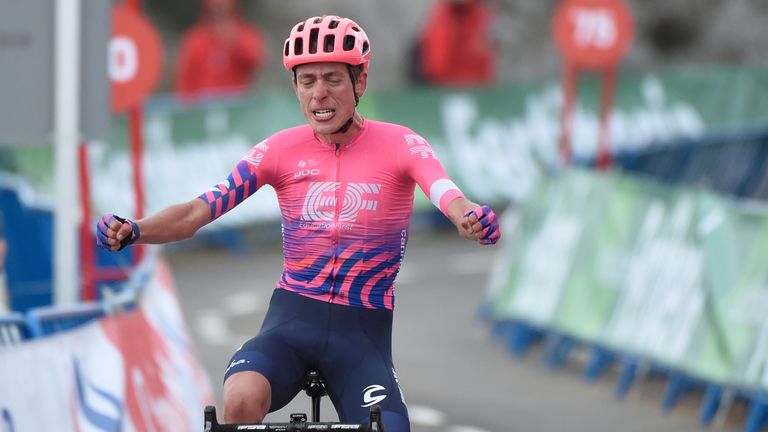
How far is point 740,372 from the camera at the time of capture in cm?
1066

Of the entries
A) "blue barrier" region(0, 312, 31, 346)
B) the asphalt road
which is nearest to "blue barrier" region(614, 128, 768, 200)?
the asphalt road

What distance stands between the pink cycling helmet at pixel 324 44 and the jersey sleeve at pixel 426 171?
1.33 feet

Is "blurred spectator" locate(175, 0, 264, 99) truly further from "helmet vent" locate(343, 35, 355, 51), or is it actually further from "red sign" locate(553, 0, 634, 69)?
"helmet vent" locate(343, 35, 355, 51)

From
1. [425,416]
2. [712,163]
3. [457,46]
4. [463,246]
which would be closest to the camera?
[425,416]

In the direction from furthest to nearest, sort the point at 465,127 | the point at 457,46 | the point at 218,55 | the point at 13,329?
1. the point at 457,46
2. the point at 465,127
3. the point at 218,55
4. the point at 13,329

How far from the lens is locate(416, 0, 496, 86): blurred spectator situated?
2138 centimetres

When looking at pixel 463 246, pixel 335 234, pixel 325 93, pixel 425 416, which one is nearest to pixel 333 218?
pixel 335 234

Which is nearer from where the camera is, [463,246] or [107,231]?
[107,231]

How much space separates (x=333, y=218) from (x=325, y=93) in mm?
504

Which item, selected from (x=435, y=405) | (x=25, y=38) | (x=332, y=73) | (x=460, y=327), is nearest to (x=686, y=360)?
(x=435, y=405)

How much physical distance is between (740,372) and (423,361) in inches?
141

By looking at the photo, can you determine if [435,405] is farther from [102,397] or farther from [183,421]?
[102,397]

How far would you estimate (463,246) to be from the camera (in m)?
20.2

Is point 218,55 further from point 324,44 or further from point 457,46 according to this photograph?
point 324,44
